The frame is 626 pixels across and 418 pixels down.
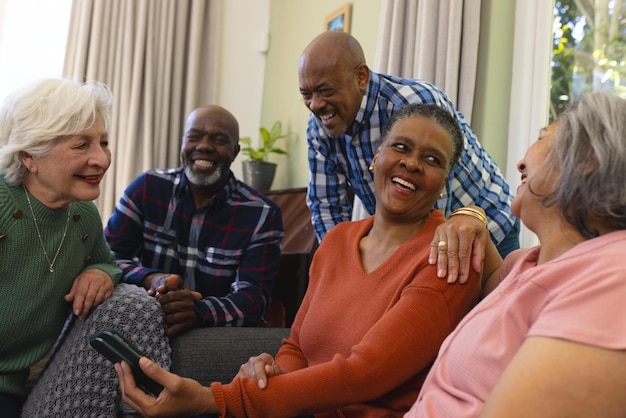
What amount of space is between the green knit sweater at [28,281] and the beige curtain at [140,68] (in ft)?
7.88

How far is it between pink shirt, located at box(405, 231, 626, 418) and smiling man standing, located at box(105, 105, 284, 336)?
130 cm

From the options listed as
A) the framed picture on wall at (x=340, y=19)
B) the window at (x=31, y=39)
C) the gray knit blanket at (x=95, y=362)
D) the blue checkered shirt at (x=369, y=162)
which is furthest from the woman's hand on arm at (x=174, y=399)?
the window at (x=31, y=39)

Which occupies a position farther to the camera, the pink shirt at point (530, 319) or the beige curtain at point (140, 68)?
the beige curtain at point (140, 68)

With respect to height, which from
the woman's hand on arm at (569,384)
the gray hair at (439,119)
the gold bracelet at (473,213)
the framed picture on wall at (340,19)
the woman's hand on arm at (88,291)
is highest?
the framed picture on wall at (340,19)

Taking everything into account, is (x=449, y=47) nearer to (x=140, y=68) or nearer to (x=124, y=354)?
(x=124, y=354)

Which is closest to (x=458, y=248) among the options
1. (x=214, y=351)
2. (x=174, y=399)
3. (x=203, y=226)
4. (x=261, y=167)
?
(x=174, y=399)

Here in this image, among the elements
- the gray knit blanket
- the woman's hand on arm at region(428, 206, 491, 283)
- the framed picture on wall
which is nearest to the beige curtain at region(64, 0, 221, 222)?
the framed picture on wall

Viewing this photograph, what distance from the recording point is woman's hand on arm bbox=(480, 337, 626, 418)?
0.84m

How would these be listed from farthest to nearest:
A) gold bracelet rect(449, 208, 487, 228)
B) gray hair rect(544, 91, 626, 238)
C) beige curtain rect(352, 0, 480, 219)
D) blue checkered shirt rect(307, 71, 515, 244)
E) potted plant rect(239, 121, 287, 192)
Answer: potted plant rect(239, 121, 287, 192) < beige curtain rect(352, 0, 480, 219) < blue checkered shirt rect(307, 71, 515, 244) < gold bracelet rect(449, 208, 487, 228) < gray hair rect(544, 91, 626, 238)

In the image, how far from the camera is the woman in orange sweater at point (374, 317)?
135 centimetres

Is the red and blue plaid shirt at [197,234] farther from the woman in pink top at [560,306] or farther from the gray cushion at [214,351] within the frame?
the woman in pink top at [560,306]

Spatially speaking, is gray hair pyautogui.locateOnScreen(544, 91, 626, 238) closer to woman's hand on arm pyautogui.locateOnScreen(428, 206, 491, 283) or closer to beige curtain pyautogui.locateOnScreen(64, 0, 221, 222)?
woman's hand on arm pyautogui.locateOnScreen(428, 206, 491, 283)

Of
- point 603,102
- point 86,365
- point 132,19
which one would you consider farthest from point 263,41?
point 603,102

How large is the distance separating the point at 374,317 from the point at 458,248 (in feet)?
0.76
